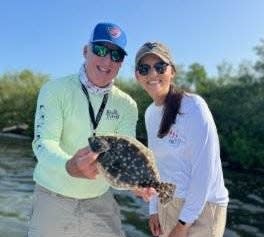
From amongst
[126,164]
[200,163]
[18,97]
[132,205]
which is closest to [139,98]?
[18,97]

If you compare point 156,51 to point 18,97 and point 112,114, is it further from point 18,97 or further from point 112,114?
point 18,97

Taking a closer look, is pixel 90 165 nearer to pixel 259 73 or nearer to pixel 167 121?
pixel 167 121

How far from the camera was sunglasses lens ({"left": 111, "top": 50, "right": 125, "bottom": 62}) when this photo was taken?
16.5ft

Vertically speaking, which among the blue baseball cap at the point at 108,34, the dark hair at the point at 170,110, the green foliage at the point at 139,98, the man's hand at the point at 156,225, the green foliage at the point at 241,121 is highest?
the blue baseball cap at the point at 108,34

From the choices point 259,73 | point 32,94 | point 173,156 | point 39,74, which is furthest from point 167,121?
point 39,74

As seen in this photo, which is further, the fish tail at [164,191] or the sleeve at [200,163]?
the sleeve at [200,163]

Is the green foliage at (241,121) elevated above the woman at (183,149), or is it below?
below

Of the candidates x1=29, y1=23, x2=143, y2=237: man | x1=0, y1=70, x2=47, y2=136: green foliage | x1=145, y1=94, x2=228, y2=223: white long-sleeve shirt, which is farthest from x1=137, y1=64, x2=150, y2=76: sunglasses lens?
x1=0, y1=70, x2=47, y2=136: green foliage

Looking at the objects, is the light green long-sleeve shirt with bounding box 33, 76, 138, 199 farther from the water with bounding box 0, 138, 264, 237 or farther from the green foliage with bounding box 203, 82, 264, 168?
the green foliage with bounding box 203, 82, 264, 168

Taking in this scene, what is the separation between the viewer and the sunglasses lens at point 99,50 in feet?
16.4

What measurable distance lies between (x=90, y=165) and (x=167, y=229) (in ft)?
4.81

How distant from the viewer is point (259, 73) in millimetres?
43469

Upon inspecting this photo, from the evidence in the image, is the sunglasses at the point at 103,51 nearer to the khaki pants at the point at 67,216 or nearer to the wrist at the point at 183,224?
the khaki pants at the point at 67,216

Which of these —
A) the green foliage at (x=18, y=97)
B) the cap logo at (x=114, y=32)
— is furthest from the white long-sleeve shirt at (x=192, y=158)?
the green foliage at (x=18, y=97)
